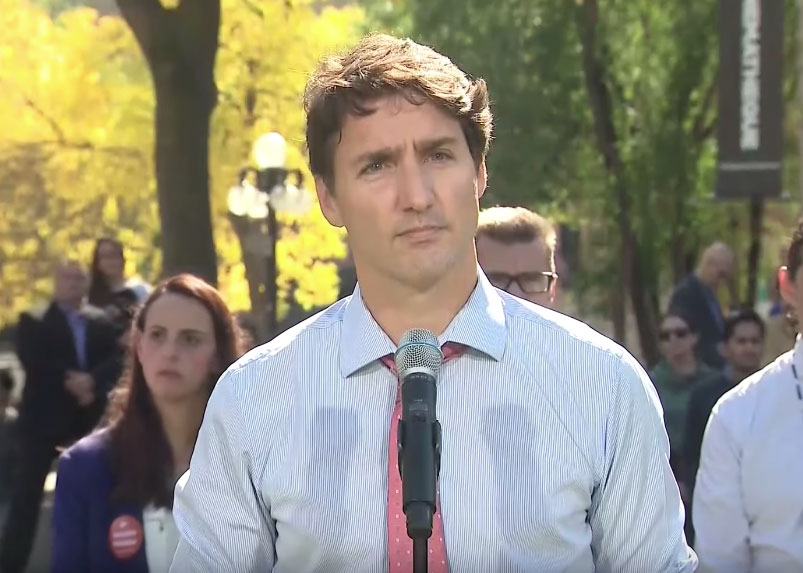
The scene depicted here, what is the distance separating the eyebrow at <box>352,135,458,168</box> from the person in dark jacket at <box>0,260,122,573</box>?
5688mm

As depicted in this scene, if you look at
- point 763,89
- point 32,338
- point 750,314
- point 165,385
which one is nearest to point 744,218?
point 763,89

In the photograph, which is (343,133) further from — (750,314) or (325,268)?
(325,268)

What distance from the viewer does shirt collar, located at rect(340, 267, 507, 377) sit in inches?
90.4

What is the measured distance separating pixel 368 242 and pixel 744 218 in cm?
1973

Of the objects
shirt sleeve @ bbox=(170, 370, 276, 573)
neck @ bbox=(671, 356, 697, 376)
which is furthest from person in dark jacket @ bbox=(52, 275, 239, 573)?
neck @ bbox=(671, 356, 697, 376)

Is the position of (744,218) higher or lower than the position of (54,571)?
higher

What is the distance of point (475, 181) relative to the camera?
236 centimetres

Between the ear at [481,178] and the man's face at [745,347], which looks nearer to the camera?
the ear at [481,178]

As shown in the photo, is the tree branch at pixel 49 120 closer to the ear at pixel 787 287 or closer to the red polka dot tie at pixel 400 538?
the ear at pixel 787 287

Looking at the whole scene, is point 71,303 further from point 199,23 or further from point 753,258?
point 753,258

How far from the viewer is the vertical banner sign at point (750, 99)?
29.1ft

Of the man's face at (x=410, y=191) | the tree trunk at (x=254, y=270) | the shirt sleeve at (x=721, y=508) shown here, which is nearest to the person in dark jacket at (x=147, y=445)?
the shirt sleeve at (x=721, y=508)

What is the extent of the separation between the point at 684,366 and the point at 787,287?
336cm

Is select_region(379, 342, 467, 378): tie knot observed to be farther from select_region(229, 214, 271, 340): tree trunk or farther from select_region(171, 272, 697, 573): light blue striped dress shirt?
select_region(229, 214, 271, 340): tree trunk
